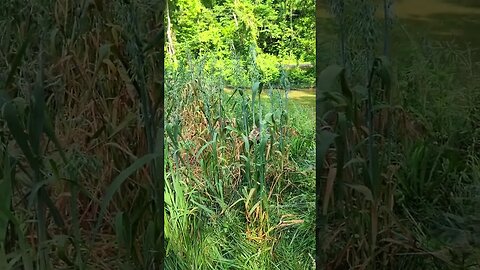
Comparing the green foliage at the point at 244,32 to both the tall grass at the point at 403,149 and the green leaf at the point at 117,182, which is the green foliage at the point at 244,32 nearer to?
the tall grass at the point at 403,149

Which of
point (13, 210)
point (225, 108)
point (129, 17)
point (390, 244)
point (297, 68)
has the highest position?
point (129, 17)

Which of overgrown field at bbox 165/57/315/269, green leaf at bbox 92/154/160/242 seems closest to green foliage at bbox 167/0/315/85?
overgrown field at bbox 165/57/315/269

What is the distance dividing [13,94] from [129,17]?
42cm

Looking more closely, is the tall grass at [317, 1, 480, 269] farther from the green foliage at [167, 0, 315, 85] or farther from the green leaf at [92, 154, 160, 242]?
the green leaf at [92, 154, 160, 242]

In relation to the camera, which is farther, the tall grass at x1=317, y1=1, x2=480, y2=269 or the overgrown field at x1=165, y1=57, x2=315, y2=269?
the overgrown field at x1=165, y1=57, x2=315, y2=269

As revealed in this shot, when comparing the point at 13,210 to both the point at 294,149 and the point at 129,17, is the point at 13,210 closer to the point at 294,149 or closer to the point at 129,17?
the point at 129,17

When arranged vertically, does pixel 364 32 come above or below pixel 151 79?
above

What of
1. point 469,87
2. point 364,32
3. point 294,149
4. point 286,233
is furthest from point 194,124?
point 469,87

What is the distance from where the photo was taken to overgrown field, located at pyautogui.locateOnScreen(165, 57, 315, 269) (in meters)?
1.83

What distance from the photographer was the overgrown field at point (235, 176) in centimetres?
183

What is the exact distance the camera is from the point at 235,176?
1.87 metres

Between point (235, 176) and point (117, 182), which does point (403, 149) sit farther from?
point (117, 182)

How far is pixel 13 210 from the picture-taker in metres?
1.80

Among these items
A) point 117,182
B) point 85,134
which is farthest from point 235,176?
point 85,134
